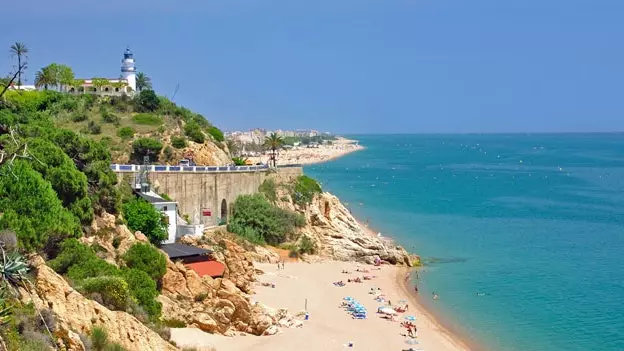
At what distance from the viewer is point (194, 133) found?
51531 millimetres

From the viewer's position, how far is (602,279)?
4488cm

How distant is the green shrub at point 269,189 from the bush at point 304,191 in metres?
1.58

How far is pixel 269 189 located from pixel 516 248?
2102 cm

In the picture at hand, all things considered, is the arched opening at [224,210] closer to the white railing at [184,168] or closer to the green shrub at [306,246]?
the white railing at [184,168]

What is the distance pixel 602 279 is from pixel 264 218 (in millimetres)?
23052

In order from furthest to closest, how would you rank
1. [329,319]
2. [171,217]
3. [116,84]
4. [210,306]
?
[116,84], [171,217], [329,319], [210,306]

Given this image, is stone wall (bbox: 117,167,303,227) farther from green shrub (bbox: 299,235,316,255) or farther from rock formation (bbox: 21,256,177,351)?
rock formation (bbox: 21,256,177,351)

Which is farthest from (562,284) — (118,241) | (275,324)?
(118,241)

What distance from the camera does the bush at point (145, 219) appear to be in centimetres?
3341

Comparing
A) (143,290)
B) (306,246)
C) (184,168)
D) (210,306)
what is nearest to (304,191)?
(306,246)

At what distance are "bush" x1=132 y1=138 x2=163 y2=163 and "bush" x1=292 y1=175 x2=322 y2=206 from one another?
11.1 metres

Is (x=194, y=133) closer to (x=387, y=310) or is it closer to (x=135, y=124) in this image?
(x=135, y=124)

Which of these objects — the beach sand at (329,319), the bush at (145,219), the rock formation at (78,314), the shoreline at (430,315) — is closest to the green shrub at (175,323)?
the beach sand at (329,319)

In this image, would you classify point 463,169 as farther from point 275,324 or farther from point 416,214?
point 275,324
